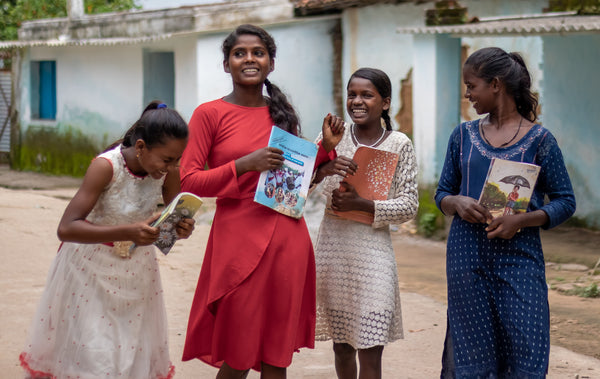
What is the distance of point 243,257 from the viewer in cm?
335

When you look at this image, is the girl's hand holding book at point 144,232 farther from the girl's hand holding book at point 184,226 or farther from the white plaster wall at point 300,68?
the white plaster wall at point 300,68

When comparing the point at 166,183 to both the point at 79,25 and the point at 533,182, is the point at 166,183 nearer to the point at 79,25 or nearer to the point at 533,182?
the point at 533,182

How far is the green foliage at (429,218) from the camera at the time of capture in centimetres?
981

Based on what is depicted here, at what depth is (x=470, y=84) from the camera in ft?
10.7

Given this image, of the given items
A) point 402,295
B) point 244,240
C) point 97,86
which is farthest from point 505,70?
point 97,86

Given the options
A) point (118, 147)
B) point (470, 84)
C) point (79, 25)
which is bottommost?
point (118, 147)

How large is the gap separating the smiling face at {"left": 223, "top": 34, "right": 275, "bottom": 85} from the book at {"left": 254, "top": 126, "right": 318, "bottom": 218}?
0.27m

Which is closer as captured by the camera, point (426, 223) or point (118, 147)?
point (118, 147)

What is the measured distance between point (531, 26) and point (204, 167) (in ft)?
18.3

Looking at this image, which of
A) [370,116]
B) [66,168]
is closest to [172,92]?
[66,168]

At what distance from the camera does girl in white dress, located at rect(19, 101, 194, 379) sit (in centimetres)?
Answer: 311

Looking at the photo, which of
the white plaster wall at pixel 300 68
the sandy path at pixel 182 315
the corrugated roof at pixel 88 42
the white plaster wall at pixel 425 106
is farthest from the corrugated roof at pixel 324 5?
the sandy path at pixel 182 315

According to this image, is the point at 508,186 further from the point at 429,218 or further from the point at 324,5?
the point at 324,5

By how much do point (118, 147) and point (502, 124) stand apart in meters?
1.53
